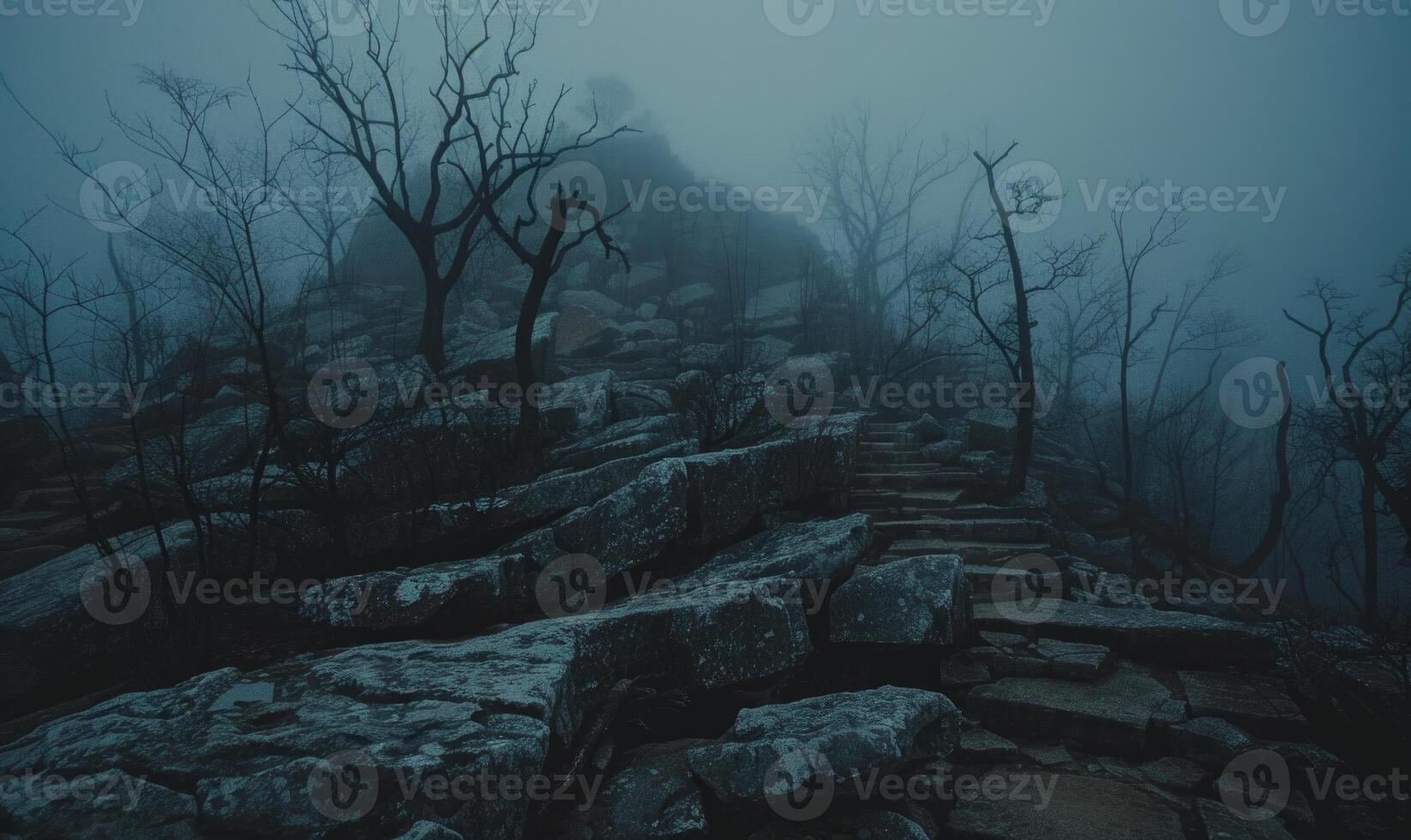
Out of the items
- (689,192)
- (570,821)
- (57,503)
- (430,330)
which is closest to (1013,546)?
(570,821)

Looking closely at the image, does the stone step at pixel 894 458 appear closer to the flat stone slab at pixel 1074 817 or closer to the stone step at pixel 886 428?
the stone step at pixel 886 428

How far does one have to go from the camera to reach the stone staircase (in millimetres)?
6137

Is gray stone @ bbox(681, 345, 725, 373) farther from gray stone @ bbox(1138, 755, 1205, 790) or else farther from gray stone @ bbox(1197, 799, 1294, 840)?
gray stone @ bbox(1197, 799, 1294, 840)

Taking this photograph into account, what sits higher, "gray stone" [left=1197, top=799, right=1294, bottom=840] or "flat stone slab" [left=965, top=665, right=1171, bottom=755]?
"flat stone slab" [left=965, top=665, right=1171, bottom=755]

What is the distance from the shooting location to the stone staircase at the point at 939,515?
242 inches

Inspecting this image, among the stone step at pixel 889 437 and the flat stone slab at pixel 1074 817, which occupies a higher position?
the stone step at pixel 889 437

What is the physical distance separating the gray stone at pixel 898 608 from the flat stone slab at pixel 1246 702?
1.44 meters

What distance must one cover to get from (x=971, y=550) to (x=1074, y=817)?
337 centimetres

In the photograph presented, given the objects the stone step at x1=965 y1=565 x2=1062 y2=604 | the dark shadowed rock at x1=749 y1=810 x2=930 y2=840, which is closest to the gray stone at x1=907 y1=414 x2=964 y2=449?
the stone step at x1=965 y1=565 x2=1062 y2=604

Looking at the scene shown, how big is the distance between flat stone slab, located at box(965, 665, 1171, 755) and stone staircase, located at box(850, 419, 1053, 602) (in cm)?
135

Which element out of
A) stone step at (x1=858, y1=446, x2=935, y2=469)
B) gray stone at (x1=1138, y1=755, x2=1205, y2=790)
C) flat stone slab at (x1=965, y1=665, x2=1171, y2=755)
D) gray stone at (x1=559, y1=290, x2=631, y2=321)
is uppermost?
gray stone at (x1=559, y1=290, x2=631, y2=321)

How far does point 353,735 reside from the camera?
7.14 ft

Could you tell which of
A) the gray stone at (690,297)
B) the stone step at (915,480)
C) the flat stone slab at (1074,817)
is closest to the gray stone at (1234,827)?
the flat stone slab at (1074,817)

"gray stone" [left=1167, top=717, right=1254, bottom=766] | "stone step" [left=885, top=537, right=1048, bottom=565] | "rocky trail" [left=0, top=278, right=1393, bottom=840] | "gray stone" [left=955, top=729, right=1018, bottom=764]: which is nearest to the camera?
"rocky trail" [left=0, top=278, right=1393, bottom=840]
